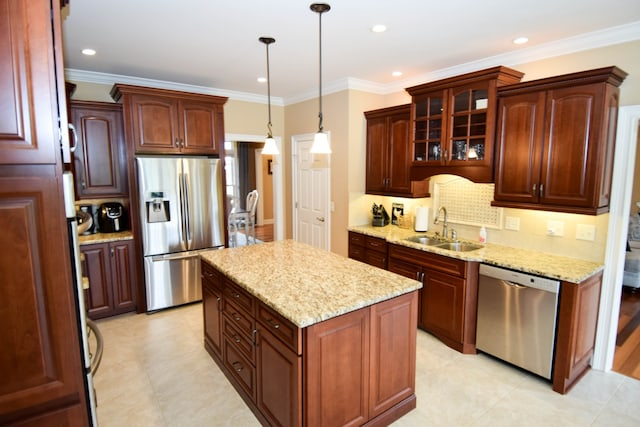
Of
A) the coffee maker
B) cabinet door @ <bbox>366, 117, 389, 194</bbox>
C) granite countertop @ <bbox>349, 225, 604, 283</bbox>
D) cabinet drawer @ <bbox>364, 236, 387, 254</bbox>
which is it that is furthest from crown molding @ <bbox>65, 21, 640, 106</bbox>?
cabinet drawer @ <bbox>364, 236, 387, 254</bbox>

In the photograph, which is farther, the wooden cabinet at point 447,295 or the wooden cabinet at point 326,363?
the wooden cabinet at point 447,295

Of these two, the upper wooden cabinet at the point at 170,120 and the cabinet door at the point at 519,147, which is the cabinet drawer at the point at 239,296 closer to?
the upper wooden cabinet at the point at 170,120

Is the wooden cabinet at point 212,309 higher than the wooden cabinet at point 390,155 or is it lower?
lower

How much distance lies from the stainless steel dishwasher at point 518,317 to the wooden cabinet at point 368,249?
1.10 m

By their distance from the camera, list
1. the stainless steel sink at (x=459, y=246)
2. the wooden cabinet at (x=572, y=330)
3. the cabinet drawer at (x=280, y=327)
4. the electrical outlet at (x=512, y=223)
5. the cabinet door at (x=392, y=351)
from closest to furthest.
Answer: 1. the cabinet drawer at (x=280, y=327)
2. the cabinet door at (x=392, y=351)
3. the wooden cabinet at (x=572, y=330)
4. the electrical outlet at (x=512, y=223)
5. the stainless steel sink at (x=459, y=246)

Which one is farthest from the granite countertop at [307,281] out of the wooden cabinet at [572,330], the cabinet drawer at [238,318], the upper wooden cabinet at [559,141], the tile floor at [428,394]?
the upper wooden cabinet at [559,141]

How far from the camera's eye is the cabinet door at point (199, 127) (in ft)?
13.1

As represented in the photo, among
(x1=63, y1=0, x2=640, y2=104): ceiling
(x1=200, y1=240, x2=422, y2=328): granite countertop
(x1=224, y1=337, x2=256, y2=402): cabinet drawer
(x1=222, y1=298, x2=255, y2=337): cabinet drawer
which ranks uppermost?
(x1=63, y1=0, x2=640, y2=104): ceiling

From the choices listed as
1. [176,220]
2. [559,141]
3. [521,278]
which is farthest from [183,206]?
[559,141]

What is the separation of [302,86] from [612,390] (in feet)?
14.1

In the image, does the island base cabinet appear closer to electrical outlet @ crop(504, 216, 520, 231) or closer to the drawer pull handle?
the drawer pull handle

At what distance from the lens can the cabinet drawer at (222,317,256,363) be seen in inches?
90.2

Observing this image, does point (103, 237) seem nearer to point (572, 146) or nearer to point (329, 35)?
point (329, 35)

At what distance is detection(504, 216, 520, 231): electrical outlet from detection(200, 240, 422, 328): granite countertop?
1640mm
